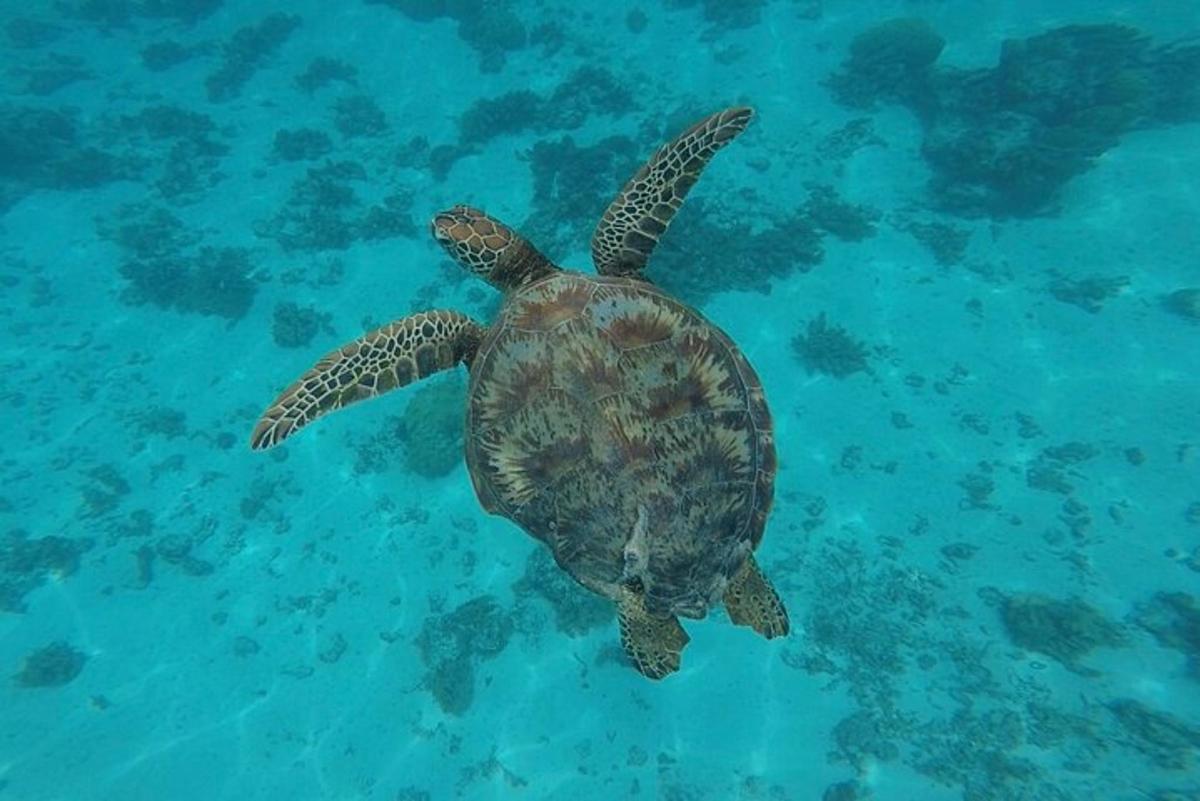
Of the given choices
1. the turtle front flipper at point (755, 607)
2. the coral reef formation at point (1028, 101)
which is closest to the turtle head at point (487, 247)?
the turtle front flipper at point (755, 607)

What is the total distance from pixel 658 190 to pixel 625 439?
8.70 feet

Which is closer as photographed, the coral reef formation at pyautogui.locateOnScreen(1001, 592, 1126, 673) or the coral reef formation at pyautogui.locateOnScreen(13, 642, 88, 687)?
the coral reef formation at pyautogui.locateOnScreen(1001, 592, 1126, 673)

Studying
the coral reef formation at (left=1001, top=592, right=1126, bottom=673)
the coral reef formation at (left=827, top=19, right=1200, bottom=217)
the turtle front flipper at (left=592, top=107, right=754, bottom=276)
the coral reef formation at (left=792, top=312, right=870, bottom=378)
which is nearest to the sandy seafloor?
the coral reef formation at (left=1001, top=592, right=1126, bottom=673)

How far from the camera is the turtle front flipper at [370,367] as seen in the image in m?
4.75

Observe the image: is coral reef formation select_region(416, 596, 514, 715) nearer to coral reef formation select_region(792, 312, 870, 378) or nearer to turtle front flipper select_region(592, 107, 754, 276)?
turtle front flipper select_region(592, 107, 754, 276)

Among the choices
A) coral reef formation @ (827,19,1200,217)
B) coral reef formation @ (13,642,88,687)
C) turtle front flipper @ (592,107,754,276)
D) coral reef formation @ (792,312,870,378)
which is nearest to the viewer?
turtle front flipper @ (592,107,754,276)

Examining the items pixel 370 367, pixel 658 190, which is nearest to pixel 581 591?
pixel 370 367

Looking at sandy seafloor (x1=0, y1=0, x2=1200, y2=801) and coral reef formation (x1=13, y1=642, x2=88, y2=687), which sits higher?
sandy seafloor (x1=0, y1=0, x2=1200, y2=801)

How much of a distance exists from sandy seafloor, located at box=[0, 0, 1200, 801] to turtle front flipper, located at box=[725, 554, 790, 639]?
491cm

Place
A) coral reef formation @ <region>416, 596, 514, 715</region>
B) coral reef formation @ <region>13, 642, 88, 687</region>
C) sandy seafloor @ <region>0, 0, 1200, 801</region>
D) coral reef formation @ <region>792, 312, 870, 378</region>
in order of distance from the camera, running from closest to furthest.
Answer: sandy seafloor @ <region>0, 0, 1200, 801</region>
coral reef formation @ <region>416, 596, 514, 715</region>
coral reef formation @ <region>13, 642, 88, 687</region>
coral reef formation @ <region>792, 312, 870, 378</region>

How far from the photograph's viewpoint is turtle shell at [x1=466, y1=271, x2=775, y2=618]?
409cm

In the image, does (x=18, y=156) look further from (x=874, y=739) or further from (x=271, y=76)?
(x=874, y=739)

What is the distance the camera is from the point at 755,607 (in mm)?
5414

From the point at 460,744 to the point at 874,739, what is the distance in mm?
6032
